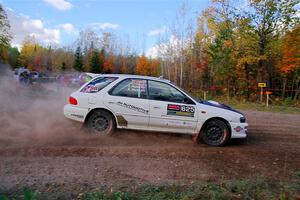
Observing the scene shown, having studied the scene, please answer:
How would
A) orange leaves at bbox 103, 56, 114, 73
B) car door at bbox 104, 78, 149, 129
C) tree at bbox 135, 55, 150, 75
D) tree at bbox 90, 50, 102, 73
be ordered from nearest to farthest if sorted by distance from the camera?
car door at bbox 104, 78, 149, 129, tree at bbox 90, 50, 102, 73, tree at bbox 135, 55, 150, 75, orange leaves at bbox 103, 56, 114, 73

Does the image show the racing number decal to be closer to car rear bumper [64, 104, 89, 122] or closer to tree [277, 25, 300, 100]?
car rear bumper [64, 104, 89, 122]

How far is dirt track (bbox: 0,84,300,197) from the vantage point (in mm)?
4223

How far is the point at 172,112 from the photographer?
6.61m

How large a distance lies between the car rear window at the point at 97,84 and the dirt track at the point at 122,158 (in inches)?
43.0

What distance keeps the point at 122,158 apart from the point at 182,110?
2.11m

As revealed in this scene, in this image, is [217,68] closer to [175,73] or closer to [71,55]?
[175,73]

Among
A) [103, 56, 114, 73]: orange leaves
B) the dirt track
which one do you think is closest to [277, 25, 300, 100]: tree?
the dirt track

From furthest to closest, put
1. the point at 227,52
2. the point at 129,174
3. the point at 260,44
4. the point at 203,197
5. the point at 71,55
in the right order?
the point at 71,55 < the point at 227,52 < the point at 260,44 < the point at 129,174 < the point at 203,197

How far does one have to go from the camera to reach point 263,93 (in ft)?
73.4

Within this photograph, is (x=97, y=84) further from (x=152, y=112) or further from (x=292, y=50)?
(x=292, y=50)

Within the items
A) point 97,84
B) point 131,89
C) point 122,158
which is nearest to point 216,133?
point 131,89

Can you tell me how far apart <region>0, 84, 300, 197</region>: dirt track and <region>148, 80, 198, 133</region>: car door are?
402 mm

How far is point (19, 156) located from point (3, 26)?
33448 millimetres

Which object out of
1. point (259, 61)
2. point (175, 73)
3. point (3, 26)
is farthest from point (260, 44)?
point (3, 26)
